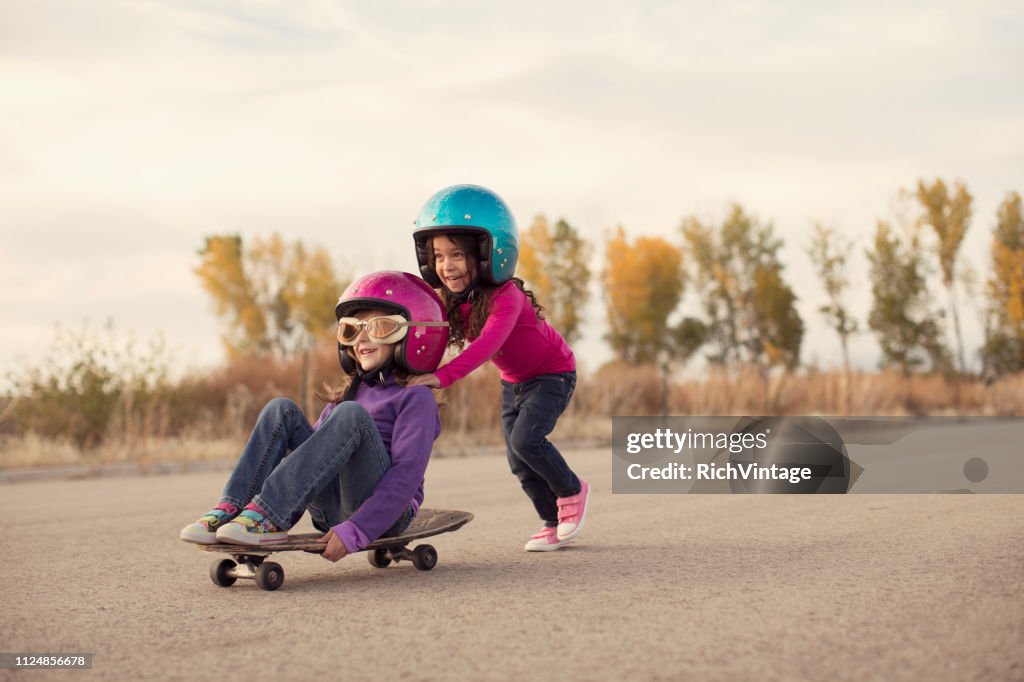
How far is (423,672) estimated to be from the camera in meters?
3.46

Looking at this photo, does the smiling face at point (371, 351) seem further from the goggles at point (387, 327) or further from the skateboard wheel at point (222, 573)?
the skateboard wheel at point (222, 573)

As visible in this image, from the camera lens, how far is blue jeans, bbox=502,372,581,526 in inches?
248

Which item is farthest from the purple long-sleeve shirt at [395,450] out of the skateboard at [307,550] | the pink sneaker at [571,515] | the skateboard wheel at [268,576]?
the pink sneaker at [571,515]

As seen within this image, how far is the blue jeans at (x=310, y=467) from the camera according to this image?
5.06 metres

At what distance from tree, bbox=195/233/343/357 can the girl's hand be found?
5432 cm

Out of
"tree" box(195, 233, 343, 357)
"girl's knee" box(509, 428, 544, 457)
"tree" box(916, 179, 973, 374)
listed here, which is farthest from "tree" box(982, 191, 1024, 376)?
"girl's knee" box(509, 428, 544, 457)

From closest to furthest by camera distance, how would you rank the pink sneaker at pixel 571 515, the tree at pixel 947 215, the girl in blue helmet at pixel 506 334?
1. the girl in blue helmet at pixel 506 334
2. the pink sneaker at pixel 571 515
3. the tree at pixel 947 215

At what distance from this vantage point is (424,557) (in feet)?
18.5

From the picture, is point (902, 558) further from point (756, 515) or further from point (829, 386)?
point (829, 386)

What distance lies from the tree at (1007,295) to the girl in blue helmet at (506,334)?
44.9 m

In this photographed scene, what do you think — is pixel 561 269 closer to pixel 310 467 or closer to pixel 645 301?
pixel 645 301

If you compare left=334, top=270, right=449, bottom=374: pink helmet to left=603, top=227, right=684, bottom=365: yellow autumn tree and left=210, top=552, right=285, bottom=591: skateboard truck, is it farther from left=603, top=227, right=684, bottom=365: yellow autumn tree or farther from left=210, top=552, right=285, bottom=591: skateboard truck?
left=603, top=227, right=684, bottom=365: yellow autumn tree

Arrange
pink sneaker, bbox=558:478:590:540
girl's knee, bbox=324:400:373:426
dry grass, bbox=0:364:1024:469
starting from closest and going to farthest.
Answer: girl's knee, bbox=324:400:373:426 < pink sneaker, bbox=558:478:590:540 < dry grass, bbox=0:364:1024:469

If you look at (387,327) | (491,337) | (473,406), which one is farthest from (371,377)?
(473,406)
